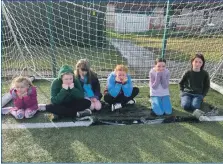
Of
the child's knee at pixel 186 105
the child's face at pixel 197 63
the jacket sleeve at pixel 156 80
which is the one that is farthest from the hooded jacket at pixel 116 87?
the child's face at pixel 197 63

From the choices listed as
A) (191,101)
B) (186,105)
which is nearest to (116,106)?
(186,105)

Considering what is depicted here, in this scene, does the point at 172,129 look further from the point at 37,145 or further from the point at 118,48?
the point at 118,48

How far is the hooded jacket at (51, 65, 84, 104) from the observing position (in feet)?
12.1

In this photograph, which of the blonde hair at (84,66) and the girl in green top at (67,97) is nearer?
the girl in green top at (67,97)

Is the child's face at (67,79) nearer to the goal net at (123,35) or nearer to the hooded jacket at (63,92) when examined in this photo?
the hooded jacket at (63,92)

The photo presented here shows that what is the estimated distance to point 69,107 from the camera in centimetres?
376

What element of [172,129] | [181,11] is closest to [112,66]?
[181,11]

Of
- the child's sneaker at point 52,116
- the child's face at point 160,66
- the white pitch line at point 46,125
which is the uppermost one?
the child's face at point 160,66

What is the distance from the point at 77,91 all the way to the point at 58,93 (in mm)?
251

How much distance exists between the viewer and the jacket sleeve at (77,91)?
3730mm

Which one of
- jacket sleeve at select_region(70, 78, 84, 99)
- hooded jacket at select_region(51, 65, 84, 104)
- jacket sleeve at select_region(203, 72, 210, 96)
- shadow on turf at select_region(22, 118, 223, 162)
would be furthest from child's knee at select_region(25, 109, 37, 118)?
jacket sleeve at select_region(203, 72, 210, 96)

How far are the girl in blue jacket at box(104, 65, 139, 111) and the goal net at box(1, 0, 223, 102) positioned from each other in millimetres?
1436

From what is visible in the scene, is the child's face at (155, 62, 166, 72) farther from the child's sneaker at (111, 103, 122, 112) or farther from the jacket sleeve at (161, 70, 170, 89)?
the child's sneaker at (111, 103, 122, 112)

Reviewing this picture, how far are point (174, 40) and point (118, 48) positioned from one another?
169 centimetres
